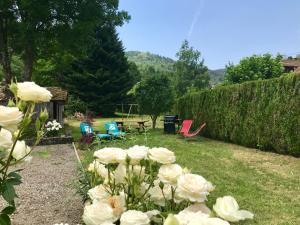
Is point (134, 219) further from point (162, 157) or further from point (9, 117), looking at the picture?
point (9, 117)

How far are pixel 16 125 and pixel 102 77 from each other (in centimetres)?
3708

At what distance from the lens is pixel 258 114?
14.2m

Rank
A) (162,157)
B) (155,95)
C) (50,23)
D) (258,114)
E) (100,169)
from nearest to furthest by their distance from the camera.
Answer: (162,157) < (100,169) < (258,114) < (50,23) < (155,95)

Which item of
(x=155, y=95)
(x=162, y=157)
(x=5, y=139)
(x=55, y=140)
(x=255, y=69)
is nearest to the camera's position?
(x=5, y=139)

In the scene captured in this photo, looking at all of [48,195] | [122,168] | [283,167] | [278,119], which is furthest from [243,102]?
[122,168]

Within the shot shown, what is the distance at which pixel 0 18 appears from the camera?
21969mm

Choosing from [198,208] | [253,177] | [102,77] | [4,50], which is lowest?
[253,177]

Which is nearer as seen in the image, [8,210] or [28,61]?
[8,210]

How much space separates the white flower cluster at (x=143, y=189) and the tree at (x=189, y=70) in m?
59.4

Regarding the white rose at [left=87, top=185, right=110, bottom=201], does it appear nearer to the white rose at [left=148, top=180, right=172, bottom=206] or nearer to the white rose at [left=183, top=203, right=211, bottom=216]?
the white rose at [left=148, top=180, right=172, bottom=206]

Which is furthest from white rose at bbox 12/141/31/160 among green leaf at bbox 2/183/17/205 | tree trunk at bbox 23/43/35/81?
tree trunk at bbox 23/43/35/81

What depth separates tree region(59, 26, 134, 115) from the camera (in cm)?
3806

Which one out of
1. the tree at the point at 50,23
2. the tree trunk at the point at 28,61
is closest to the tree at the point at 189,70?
the tree at the point at 50,23

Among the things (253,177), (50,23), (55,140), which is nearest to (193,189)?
(253,177)
